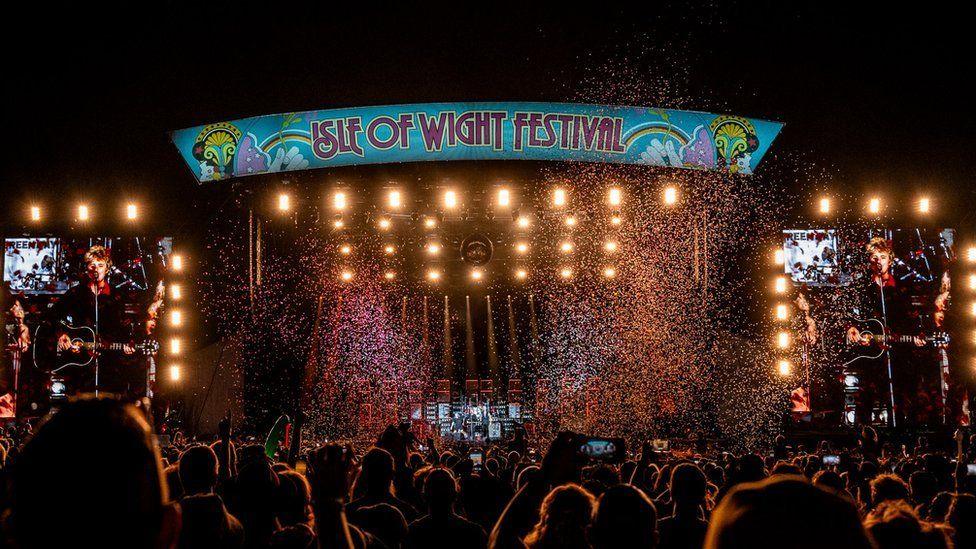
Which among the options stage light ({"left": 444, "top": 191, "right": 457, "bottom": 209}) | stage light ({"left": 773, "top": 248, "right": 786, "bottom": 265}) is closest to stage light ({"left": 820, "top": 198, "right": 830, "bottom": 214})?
stage light ({"left": 773, "top": 248, "right": 786, "bottom": 265})

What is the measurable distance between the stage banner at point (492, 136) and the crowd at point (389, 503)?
976cm

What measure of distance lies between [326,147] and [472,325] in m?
16.6

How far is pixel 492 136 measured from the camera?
1559 cm

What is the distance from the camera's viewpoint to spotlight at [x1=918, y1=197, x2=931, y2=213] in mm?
20859

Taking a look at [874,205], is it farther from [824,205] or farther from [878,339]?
[878,339]

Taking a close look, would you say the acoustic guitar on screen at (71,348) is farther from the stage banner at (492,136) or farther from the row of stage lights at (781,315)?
the row of stage lights at (781,315)

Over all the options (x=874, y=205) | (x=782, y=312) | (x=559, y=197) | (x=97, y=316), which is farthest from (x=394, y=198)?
(x=874, y=205)

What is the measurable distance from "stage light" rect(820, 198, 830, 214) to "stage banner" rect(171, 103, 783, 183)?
15.4 ft

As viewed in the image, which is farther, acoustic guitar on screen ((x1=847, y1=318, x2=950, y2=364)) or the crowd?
acoustic guitar on screen ((x1=847, y1=318, x2=950, y2=364))

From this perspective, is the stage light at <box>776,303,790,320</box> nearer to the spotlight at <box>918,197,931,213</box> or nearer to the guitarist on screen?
the spotlight at <box>918,197,931,213</box>

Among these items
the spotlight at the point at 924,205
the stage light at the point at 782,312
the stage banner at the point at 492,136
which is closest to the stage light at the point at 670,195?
the stage banner at the point at 492,136

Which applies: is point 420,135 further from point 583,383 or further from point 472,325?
point 472,325

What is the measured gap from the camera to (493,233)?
2192cm

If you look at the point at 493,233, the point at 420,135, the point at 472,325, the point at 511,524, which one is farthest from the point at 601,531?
the point at 472,325
